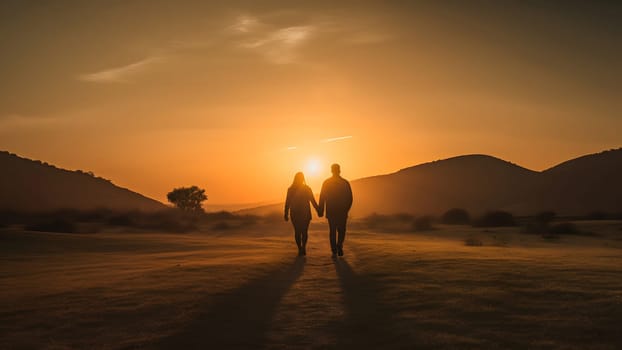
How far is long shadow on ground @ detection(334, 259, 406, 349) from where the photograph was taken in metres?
6.07

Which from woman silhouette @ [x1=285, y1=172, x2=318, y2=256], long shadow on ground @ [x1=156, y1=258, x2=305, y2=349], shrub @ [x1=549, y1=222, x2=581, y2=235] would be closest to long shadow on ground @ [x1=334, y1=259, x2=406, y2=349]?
long shadow on ground @ [x1=156, y1=258, x2=305, y2=349]

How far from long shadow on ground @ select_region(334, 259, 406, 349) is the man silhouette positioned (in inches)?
231

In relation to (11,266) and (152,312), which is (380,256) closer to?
(152,312)

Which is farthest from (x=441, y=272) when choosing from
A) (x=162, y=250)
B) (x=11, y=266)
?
(x=162, y=250)

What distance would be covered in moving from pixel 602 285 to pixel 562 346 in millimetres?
3816

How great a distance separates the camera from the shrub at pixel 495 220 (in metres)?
43.4

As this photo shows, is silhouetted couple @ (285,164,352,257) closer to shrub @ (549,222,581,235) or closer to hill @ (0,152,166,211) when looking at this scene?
shrub @ (549,222,581,235)

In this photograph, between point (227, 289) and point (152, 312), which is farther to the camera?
point (227, 289)

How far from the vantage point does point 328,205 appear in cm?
1708

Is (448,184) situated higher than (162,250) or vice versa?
(448,184)

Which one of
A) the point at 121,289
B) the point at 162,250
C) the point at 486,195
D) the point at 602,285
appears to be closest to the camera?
the point at 602,285

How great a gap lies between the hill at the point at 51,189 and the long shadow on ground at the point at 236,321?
82719 millimetres

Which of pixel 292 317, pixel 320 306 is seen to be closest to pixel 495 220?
pixel 320 306

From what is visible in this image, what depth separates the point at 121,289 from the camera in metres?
9.80
